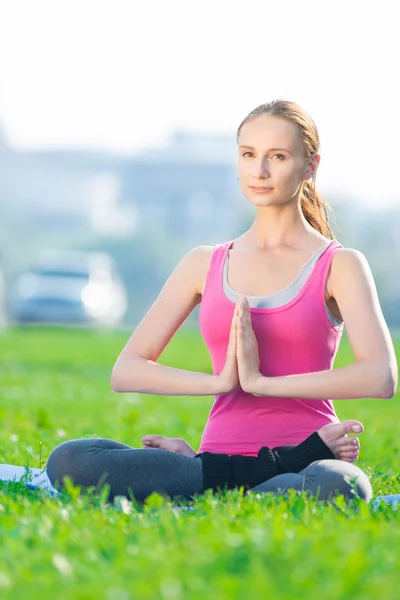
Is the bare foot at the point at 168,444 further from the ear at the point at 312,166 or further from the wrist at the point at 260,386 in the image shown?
the ear at the point at 312,166

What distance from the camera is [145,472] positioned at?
422cm

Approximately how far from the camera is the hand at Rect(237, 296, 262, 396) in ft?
13.7

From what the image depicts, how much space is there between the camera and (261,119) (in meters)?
4.46

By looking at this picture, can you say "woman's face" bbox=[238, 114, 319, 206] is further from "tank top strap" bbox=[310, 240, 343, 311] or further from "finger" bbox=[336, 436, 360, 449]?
"finger" bbox=[336, 436, 360, 449]

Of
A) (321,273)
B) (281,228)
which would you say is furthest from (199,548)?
(281,228)

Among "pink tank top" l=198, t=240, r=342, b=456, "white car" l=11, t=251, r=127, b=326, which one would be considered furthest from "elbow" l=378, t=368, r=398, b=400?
"white car" l=11, t=251, r=127, b=326

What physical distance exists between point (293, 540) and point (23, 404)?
6993 millimetres

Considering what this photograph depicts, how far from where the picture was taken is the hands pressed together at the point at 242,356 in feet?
13.7

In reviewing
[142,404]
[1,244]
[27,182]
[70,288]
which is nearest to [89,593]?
[142,404]

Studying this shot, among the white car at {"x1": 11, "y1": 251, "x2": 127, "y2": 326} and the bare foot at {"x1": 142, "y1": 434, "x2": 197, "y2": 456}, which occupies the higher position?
the bare foot at {"x1": 142, "y1": 434, "x2": 197, "y2": 456}

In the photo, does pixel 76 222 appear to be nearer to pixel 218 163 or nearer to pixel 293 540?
pixel 218 163

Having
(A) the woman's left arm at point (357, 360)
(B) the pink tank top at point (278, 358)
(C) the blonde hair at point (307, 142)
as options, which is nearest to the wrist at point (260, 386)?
(A) the woman's left arm at point (357, 360)

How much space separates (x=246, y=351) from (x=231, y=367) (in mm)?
83

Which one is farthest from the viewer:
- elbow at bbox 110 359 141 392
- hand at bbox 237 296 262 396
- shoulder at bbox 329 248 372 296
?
elbow at bbox 110 359 141 392
